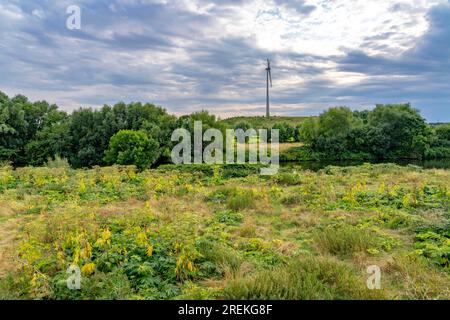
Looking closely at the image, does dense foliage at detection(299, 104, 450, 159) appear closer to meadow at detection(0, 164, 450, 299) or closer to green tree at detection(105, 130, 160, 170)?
green tree at detection(105, 130, 160, 170)

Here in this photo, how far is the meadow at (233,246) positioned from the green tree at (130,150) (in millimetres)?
27426

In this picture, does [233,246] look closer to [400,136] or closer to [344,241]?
[344,241]

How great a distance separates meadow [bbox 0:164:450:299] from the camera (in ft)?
13.9

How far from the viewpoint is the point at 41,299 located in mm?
4098

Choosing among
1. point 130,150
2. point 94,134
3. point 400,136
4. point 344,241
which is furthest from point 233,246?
point 400,136

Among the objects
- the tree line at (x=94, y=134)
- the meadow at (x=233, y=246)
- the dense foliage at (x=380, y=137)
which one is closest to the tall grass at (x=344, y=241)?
the meadow at (x=233, y=246)

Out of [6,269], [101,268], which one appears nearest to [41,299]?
[101,268]

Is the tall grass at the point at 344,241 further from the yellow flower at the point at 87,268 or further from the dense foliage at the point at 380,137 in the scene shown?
the dense foliage at the point at 380,137

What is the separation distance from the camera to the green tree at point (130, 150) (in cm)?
3797

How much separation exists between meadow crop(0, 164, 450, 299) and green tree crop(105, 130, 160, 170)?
2743 centimetres

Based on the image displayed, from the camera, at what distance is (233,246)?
613 cm

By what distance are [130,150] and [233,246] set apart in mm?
34355
